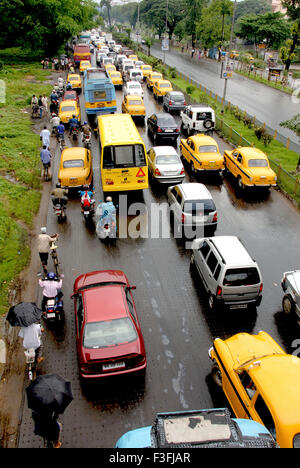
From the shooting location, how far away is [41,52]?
167ft

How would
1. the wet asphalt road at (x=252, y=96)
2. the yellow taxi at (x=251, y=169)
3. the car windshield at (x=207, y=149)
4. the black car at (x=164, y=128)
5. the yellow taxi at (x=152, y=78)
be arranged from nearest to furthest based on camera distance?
the yellow taxi at (x=251, y=169) → the car windshield at (x=207, y=149) → the black car at (x=164, y=128) → the wet asphalt road at (x=252, y=96) → the yellow taxi at (x=152, y=78)

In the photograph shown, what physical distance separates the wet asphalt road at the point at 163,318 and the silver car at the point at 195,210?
26.1 inches

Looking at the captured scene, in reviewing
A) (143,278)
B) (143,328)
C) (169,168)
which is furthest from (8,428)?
(169,168)

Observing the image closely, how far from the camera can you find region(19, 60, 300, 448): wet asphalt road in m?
7.53

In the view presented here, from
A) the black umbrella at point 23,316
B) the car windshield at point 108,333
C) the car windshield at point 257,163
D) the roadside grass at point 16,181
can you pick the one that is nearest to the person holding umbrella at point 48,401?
the car windshield at point 108,333

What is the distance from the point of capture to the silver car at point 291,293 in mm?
9802

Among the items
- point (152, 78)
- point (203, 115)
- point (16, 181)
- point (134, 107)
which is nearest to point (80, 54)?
point (152, 78)

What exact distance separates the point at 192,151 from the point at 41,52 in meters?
41.4

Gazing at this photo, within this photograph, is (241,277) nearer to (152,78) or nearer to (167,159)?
(167,159)

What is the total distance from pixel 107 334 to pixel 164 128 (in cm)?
1683

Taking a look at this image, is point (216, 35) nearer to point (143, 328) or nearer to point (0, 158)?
point (0, 158)

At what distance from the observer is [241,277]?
9.68 meters

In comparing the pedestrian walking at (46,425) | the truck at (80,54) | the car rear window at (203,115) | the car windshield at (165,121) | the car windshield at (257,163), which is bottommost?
the pedestrian walking at (46,425)

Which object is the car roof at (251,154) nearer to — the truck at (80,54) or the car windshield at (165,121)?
the car windshield at (165,121)
